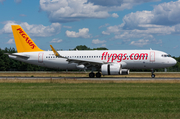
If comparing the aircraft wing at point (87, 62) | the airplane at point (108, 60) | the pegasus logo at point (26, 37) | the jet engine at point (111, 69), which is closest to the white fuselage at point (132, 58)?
the airplane at point (108, 60)

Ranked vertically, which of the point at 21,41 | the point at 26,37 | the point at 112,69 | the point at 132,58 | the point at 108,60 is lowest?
the point at 112,69

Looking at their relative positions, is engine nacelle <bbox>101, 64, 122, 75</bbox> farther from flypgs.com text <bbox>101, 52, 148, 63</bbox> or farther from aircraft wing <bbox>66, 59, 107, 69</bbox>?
flypgs.com text <bbox>101, 52, 148, 63</bbox>

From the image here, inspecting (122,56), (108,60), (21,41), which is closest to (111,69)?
(108,60)

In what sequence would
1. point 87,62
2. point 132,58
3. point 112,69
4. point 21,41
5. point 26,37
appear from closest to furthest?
point 112,69
point 87,62
point 132,58
point 21,41
point 26,37

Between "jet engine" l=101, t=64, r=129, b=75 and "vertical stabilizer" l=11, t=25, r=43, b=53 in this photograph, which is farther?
"vertical stabilizer" l=11, t=25, r=43, b=53

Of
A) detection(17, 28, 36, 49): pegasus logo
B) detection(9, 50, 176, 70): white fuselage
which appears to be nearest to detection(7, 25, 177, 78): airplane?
detection(9, 50, 176, 70): white fuselage

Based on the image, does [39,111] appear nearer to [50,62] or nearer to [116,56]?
[116,56]

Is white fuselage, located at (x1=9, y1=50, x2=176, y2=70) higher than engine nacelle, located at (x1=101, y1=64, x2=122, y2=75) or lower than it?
higher

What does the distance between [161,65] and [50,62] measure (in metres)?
17.6

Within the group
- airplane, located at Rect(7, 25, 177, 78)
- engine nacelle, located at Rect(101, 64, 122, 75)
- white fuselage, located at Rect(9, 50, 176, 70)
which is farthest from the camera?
white fuselage, located at Rect(9, 50, 176, 70)

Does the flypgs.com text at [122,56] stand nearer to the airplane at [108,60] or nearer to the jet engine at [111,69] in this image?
the airplane at [108,60]

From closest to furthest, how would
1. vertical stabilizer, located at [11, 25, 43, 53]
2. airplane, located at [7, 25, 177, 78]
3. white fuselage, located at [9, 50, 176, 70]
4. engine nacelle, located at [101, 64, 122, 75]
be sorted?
engine nacelle, located at [101, 64, 122, 75] → airplane, located at [7, 25, 177, 78] → white fuselage, located at [9, 50, 176, 70] → vertical stabilizer, located at [11, 25, 43, 53]

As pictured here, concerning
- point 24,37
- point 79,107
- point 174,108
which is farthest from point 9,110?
point 24,37

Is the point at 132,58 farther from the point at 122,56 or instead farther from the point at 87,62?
the point at 87,62
